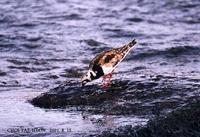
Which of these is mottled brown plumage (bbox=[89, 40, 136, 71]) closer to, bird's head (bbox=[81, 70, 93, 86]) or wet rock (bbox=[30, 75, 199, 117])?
bird's head (bbox=[81, 70, 93, 86])

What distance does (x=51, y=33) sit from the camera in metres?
17.6

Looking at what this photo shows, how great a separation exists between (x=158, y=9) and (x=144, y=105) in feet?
34.4

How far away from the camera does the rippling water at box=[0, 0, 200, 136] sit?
10266mm

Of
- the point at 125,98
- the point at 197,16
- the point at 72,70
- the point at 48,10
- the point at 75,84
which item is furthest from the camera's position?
the point at 48,10

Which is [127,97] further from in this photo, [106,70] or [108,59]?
[108,59]

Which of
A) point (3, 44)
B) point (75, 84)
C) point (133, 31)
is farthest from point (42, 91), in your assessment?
point (133, 31)

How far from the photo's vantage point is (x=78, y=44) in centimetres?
1642

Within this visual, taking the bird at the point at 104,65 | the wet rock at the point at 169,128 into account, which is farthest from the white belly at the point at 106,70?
the wet rock at the point at 169,128

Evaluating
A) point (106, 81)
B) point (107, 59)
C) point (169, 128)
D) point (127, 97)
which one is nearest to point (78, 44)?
point (107, 59)

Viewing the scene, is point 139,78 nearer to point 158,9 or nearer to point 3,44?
point 3,44

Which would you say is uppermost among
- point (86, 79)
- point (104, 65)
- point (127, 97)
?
point (104, 65)

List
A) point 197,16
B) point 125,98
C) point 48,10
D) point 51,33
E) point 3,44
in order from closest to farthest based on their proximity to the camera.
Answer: point 125,98 → point 3,44 → point 51,33 → point 197,16 → point 48,10

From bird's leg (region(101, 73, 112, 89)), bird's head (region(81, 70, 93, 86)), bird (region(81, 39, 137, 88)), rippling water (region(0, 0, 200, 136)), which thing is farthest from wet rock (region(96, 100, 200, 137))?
bird (region(81, 39, 137, 88))

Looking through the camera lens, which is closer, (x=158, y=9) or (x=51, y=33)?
(x=51, y=33)
